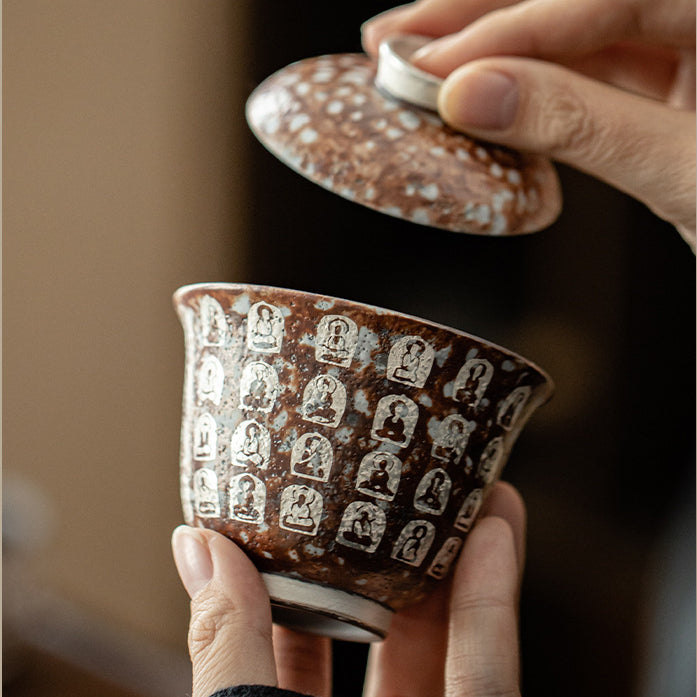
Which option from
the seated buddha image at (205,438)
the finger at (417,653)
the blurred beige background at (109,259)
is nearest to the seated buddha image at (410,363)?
the seated buddha image at (205,438)

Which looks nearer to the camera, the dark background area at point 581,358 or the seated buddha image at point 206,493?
the seated buddha image at point 206,493

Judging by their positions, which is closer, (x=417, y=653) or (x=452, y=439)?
(x=452, y=439)

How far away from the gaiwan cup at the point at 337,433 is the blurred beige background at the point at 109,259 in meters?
0.47

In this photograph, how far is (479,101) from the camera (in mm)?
409

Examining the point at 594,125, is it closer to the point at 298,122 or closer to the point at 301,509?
the point at 298,122

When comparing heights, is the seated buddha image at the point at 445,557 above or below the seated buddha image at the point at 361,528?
below

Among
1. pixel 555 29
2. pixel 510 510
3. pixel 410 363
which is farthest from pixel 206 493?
pixel 555 29

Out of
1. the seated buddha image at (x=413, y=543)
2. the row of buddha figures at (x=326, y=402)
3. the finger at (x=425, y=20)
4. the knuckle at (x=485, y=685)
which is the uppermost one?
the finger at (x=425, y=20)

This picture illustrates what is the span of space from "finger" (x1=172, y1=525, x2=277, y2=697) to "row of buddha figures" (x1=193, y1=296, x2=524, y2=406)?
8cm

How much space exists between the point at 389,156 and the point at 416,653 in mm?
392

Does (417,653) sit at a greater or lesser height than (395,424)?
lesser

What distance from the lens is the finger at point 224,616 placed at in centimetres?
37

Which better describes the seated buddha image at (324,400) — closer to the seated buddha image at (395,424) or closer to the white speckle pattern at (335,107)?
the seated buddha image at (395,424)

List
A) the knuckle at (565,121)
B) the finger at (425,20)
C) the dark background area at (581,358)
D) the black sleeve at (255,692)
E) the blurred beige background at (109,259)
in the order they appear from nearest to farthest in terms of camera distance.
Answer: the black sleeve at (255,692)
the knuckle at (565,121)
the finger at (425,20)
the blurred beige background at (109,259)
the dark background area at (581,358)
